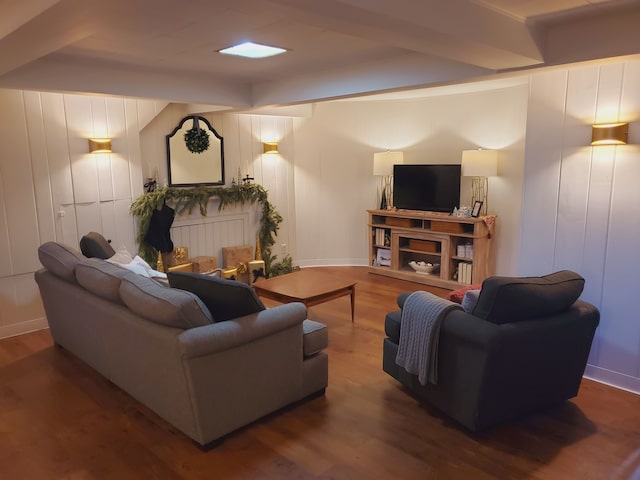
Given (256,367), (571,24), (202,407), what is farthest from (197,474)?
(571,24)

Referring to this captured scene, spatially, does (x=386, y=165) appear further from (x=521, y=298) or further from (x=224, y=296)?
(x=224, y=296)

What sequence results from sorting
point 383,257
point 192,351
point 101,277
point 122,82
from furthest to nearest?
point 383,257
point 122,82
point 101,277
point 192,351

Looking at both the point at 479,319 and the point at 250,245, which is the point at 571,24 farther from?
the point at 250,245

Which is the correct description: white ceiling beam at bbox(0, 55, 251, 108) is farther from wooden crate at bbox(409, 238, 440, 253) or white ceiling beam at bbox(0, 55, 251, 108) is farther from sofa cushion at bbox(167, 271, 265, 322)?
wooden crate at bbox(409, 238, 440, 253)

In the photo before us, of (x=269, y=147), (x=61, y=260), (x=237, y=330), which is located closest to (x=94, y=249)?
(x=61, y=260)

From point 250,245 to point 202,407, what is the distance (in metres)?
3.98

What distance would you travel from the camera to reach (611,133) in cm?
319

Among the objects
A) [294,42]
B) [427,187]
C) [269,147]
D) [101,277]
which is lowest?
[101,277]

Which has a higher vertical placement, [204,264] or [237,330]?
[237,330]

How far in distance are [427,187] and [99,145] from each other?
388 centimetres

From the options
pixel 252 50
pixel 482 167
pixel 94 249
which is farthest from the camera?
pixel 482 167

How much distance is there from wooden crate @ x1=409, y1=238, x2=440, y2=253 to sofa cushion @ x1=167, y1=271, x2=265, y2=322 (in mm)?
3608

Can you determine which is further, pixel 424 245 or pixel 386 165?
pixel 386 165

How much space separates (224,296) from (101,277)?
0.96 m
